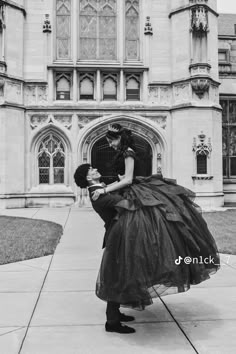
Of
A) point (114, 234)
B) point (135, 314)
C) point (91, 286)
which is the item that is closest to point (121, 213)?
point (114, 234)

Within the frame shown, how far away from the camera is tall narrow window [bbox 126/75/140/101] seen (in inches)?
686

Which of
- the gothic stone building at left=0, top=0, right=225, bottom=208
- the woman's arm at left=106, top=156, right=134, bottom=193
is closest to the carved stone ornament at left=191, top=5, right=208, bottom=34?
the gothic stone building at left=0, top=0, right=225, bottom=208

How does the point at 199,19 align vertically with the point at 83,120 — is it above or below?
above

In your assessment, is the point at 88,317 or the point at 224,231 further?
the point at 224,231

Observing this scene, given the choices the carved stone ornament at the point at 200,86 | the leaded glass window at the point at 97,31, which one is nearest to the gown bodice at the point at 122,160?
the carved stone ornament at the point at 200,86

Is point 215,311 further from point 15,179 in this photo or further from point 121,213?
point 15,179

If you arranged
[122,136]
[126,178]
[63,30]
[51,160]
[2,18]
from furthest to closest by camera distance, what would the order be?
[63,30]
[51,160]
[2,18]
[122,136]
[126,178]

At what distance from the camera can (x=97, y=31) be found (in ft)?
57.4

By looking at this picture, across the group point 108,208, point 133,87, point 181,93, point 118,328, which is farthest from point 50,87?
point 118,328

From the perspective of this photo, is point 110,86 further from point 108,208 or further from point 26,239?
point 108,208

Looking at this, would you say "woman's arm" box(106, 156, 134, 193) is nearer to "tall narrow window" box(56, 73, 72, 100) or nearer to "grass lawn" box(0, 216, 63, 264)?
"grass lawn" box(0, 216, 63, 264)

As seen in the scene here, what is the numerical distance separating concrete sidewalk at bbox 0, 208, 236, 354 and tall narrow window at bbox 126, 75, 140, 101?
12200 mm

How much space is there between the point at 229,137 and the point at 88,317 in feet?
52.0

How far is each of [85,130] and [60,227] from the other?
22.9ft
